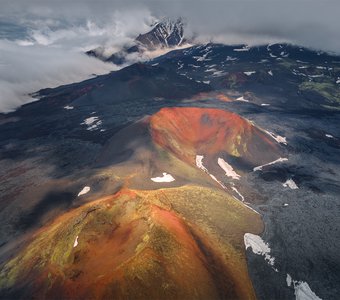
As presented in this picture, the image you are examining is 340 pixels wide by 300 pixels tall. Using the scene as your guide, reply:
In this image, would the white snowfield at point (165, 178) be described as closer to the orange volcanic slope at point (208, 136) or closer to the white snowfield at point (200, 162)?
the orange volcanic slope at point (208, 136)

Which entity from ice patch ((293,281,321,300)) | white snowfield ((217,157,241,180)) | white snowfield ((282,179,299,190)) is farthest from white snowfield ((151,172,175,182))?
white snowfield ((282,179,299,190))

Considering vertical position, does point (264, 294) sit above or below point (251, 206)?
above

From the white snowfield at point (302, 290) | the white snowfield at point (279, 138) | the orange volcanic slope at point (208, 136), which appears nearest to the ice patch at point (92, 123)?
the orange volcanic slope at point (208, 136)

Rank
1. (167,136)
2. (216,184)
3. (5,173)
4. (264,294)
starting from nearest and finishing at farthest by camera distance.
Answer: (264,294) < (216,184) < (5,173) < (167,136)

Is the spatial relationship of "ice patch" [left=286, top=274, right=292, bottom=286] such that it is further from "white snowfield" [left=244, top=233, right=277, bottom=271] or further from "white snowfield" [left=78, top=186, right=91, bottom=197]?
"white snowfield" [left=78, top=186, right=91, bottom=197]

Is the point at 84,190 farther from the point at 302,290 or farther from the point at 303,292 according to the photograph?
the point at 303,292

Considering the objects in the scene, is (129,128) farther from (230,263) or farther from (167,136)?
(230,263)

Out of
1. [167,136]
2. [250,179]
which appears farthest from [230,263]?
[167,136]

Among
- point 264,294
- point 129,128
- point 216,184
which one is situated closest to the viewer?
point 264,294
